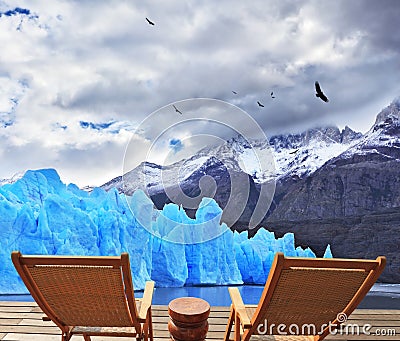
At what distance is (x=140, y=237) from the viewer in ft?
18.5

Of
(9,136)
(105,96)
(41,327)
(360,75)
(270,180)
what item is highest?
(105,96)

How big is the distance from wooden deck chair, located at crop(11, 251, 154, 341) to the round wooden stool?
0.43 ft

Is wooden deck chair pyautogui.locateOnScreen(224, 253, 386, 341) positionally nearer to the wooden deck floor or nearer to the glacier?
the wooden deck floor

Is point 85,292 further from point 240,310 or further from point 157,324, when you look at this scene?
point 157,324

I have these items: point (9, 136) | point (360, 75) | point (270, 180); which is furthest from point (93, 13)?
point (360, 75)

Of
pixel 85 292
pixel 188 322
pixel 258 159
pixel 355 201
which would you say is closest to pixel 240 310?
pixel 188 322

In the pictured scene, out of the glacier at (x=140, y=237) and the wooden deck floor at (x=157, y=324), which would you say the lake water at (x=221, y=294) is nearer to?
the glacier at (x=140, y=237)

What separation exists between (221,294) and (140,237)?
1.35 meters

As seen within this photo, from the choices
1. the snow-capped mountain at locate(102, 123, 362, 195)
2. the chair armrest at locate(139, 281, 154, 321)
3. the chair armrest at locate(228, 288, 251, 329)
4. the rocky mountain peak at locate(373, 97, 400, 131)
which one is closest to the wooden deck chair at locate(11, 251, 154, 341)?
the chair armrest at locate(139, 281, 154, 321)

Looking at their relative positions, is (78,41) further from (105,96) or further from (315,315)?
(315,315)

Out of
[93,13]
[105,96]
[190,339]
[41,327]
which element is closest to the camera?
[190,339]

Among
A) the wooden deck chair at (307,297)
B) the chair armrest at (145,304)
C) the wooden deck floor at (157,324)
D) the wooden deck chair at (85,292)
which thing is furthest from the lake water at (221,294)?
the wooden deck chair at (85,292)

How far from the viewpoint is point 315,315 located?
64.4 inches

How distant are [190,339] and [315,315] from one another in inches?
19.8
